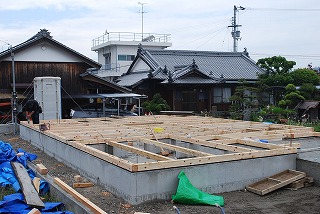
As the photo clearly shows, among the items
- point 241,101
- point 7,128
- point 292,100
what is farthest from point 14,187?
point 241,101

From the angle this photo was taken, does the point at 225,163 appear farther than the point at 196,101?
No

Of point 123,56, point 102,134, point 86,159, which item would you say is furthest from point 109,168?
point 123,56

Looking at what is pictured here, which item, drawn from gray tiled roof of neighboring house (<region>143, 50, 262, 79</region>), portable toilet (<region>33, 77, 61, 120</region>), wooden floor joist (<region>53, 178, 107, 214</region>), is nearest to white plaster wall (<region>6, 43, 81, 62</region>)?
portable toilet (<region>33, 77, 61, 120</region>)

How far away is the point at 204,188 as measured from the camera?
5918 mm

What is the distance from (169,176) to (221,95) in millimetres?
17317

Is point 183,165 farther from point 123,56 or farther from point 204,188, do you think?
point 123,56

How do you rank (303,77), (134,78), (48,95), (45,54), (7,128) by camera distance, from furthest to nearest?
1. (134,78)
2. (303,77)
3. (45,54)
4. (48,95)
5. (7,128)

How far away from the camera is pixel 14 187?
6008 millimetres

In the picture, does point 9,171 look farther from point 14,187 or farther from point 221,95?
point 221,95

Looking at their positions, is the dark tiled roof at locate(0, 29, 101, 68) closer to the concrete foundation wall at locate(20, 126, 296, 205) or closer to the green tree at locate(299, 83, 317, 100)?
the green tree at locate(299, 83, 317, 100)

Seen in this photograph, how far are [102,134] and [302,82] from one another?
48.5 ft

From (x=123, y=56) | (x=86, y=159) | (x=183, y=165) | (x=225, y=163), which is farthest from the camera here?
(x=123, y=56)

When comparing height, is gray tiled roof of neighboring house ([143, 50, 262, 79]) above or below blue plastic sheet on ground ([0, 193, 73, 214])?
above

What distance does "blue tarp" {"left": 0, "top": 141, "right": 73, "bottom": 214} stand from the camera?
15.9 ft
